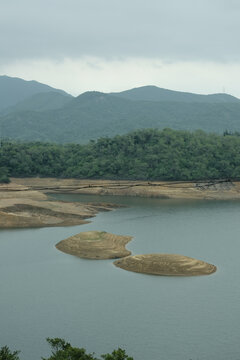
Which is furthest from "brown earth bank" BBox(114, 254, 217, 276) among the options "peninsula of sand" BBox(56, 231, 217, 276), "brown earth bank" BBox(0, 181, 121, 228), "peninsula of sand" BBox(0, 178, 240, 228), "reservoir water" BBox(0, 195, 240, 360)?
"brown earth bank" BBox(0, 181, 121, 228)

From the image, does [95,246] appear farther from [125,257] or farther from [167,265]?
[167,265]

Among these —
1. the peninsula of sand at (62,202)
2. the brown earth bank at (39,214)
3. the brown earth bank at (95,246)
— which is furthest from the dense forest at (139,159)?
the brown earth bank at (95,246)

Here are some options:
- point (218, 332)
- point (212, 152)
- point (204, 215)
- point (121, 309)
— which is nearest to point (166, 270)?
point (121, 309)

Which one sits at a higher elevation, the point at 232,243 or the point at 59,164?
the point at 59,164

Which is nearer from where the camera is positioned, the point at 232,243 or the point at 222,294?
the point at 222,294

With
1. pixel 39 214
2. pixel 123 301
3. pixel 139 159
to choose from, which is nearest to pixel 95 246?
pixel 123 301

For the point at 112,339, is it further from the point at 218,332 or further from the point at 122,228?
the point at 122,228

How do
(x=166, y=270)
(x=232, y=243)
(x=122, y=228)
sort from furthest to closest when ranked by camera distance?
1. (x=122, y=228)
2. (x=232, y=243)
3. (x=166, y=270)
